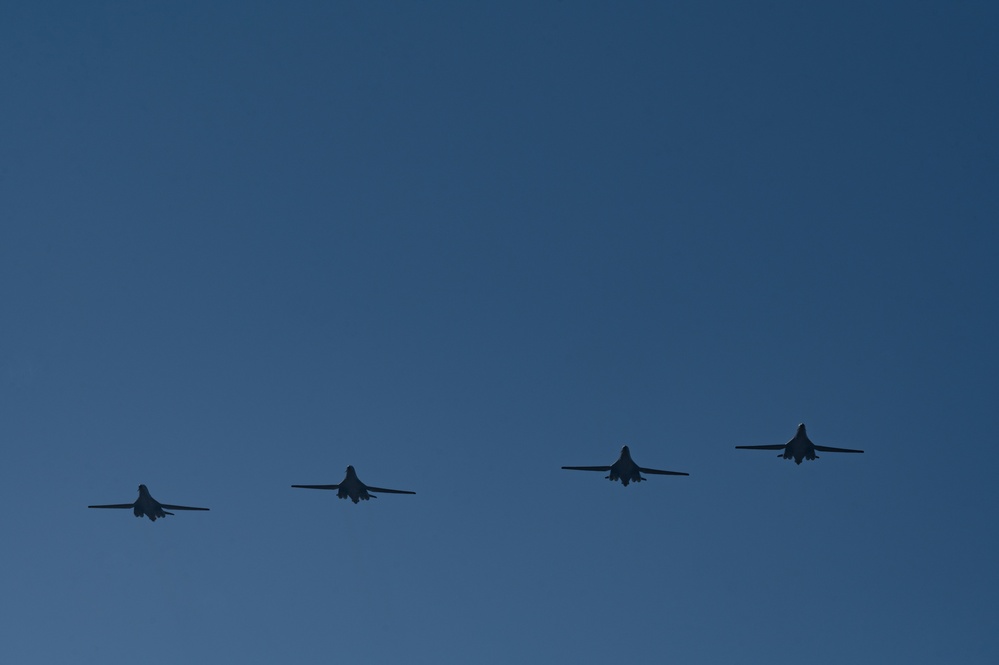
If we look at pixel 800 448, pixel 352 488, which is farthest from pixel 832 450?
pixel 352 488

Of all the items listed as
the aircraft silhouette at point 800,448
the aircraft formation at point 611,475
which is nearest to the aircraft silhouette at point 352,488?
the aircraft formation at point 611,475

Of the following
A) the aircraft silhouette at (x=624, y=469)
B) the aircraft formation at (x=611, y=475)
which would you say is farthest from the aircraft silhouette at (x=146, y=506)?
the aircraft silhouette at (x=624, y=469)

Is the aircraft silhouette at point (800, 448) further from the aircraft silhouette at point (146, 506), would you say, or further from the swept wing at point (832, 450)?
the aircraft silhouette at point (146, 506)

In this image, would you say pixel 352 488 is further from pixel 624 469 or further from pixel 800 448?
pixel 800 448

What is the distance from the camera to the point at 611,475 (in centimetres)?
12338

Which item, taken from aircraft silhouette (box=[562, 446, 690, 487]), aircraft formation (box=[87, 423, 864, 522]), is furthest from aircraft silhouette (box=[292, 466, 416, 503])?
aircraft silhouette (box=[562, 446, 690, 487])

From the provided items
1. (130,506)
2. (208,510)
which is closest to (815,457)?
(208,510)

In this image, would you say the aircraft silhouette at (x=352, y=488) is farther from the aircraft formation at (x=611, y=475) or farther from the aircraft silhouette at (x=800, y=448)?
the aircraft silhouette at (x=800, y=448)

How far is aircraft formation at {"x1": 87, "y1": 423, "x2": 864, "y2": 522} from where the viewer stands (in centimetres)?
12112

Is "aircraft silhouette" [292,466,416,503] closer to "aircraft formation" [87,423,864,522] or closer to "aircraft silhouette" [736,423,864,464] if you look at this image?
"aircraft formation" [87,423,864,522]

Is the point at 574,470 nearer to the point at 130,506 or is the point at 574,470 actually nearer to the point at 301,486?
the point at 301,486

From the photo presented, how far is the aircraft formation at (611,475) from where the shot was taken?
121 m

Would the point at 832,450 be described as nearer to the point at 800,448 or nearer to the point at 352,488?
the point at 800,448

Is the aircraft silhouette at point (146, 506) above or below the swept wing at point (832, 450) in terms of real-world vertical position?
below
